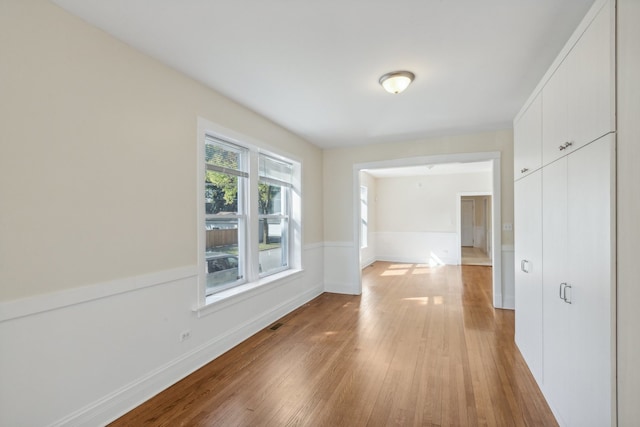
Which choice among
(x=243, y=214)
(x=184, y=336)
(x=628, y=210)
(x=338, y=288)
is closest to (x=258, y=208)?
(x=243, y=214)

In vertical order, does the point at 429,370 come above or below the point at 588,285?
below

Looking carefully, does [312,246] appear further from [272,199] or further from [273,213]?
[272,199]

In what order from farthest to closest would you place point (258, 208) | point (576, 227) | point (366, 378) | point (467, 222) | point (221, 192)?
point (467, 222) → point (258, 208) → point (221, 192) → point (366, 378) → point (576, 227)

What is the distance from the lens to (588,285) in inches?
59.2

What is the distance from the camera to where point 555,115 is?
1.92 metres

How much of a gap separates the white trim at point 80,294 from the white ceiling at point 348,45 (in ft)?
5.57

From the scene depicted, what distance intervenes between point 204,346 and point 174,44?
253 centimetres

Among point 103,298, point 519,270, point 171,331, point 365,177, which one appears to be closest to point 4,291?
point 103,298

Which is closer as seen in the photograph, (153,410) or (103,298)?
(103,298)

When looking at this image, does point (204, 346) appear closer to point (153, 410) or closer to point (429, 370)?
point (153, 410)

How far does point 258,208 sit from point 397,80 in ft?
7.19

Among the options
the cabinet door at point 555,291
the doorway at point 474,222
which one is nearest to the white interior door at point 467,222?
the doorway at point 474,222

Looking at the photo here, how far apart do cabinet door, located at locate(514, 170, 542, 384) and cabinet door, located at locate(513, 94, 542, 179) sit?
0.30 feet

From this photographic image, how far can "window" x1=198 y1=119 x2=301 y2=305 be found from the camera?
118 inches
